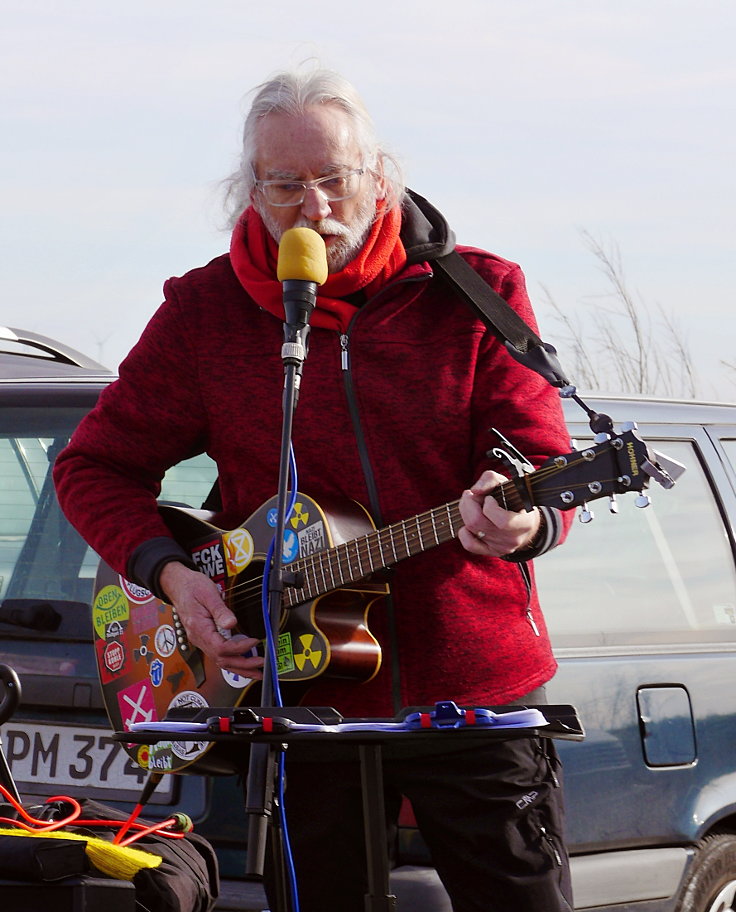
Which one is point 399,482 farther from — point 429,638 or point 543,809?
point 543,809

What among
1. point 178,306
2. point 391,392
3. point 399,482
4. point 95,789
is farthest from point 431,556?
point 95,789

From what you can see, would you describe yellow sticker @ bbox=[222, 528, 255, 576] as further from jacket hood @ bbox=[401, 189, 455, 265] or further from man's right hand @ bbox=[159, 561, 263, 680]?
jacket hood @ bbox=[401, 189, 455, 265]

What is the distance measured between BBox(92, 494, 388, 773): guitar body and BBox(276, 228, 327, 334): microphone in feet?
1.74

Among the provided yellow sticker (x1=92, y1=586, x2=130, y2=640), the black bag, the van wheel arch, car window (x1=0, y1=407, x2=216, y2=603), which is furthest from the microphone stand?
the van wheel arch

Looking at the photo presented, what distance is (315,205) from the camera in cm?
289

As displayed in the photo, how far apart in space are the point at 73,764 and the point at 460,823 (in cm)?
110

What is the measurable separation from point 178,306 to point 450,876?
1.32m

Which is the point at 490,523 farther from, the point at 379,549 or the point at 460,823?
the point at 460,823

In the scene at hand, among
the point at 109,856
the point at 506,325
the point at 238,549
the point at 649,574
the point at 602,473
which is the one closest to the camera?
the point at 109,856

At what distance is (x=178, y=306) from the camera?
3094 millimetres

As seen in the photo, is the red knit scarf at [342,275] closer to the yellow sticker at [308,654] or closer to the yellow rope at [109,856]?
the yellow sticker at [308,654]

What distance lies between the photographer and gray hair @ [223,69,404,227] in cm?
298

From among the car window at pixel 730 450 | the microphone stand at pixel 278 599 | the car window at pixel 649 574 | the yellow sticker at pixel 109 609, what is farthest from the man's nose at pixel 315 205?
the car window at pixel 730 450

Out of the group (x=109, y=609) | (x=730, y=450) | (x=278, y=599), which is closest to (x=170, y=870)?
(x=278, y=599)
